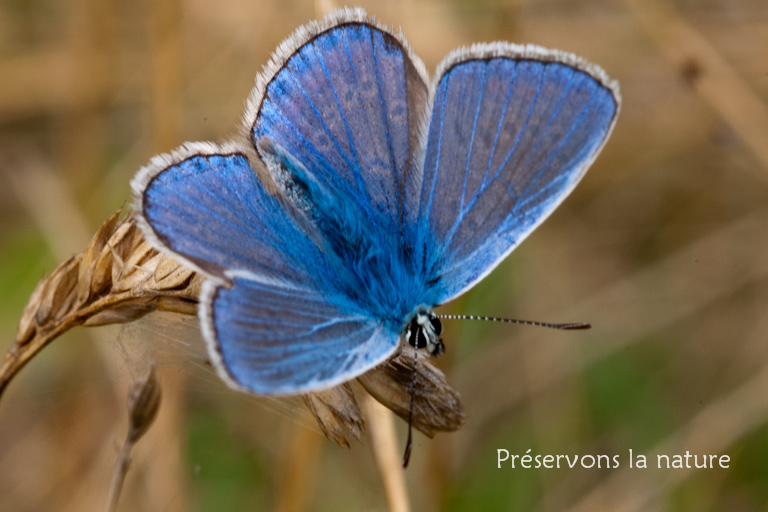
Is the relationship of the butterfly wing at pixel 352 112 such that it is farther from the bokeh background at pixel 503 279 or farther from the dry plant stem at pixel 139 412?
the dry plant stem at pixel 139 412

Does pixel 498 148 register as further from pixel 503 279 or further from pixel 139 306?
pixel 503 279

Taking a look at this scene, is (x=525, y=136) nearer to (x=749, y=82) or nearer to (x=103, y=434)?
(x=103, y=434)

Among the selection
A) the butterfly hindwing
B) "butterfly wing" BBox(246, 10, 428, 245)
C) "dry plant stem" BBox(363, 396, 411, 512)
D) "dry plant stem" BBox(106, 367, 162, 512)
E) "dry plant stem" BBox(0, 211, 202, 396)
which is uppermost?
"butterfly wing" BBox(246, 10, 428, 245)

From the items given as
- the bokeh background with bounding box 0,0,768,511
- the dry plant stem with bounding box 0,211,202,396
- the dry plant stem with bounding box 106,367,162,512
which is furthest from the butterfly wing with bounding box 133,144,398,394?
the bokeh background with bounding box 0,0,768,511

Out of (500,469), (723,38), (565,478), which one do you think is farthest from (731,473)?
(723,38)

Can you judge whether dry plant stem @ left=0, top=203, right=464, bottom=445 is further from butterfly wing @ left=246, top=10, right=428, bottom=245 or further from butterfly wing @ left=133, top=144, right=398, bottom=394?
butterfly wing @ left=246, top=10, right=428, bottom=245
